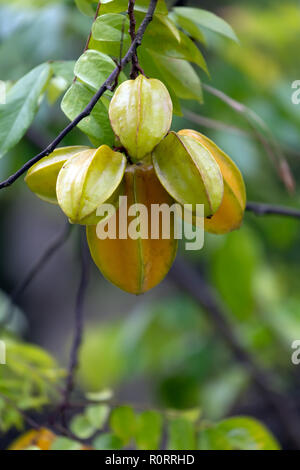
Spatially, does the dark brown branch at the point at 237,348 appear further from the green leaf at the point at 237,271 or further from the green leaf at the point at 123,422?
the green leaf at the point at 123,422

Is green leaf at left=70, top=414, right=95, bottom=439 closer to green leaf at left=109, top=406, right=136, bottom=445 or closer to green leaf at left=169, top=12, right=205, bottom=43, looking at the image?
green leaf at left=109, top=406, right=136, bottom=445

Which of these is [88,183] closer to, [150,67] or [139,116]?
[139,116]

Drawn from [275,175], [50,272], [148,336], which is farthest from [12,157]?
[50,272]

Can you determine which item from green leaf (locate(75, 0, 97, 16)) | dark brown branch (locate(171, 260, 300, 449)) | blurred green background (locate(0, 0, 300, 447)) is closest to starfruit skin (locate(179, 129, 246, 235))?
green leaf (locate(75, 0, 97, 16))

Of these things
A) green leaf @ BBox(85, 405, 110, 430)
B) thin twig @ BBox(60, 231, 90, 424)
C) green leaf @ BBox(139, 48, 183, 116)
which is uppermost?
green leaf @ BBox(139, 48, 183, 116)
